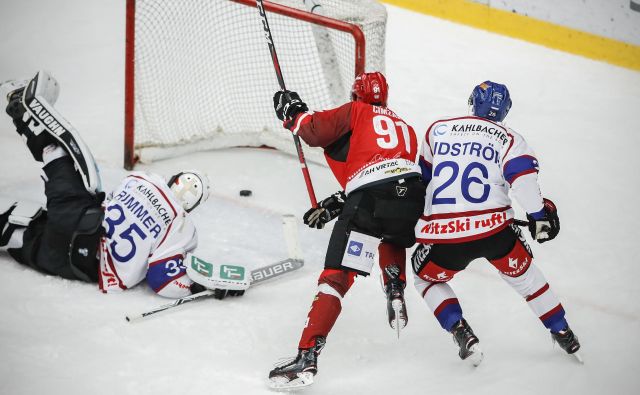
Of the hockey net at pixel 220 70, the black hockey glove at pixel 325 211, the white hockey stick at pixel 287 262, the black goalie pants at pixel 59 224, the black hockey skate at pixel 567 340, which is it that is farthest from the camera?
the hockey net at pixel 220 70

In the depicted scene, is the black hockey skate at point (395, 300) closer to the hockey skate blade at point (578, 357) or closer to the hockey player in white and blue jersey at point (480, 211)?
the hockey player in white and blue jersey at point (480, 211)

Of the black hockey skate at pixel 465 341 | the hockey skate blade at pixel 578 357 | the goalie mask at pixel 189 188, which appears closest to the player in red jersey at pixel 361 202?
the black hockey skate at pixel 465 341

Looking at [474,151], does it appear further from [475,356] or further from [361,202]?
[475,356]

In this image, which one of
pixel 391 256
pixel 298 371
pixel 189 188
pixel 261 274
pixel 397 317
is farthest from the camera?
pixel 261 274

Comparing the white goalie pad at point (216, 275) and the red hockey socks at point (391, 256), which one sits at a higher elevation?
the red hockey socks at point (391, 256)

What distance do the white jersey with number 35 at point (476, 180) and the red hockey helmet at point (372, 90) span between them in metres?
0.33

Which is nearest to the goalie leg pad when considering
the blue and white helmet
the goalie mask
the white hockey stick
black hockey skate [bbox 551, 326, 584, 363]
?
the goalie mask

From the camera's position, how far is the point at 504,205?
287cm

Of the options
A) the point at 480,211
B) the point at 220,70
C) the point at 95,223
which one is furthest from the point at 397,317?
the point at 220,70

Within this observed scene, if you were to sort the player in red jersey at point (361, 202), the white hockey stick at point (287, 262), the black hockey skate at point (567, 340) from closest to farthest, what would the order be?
the player in red jersey at point (361, 202) < the black hockey skate at point (567, 340) < the white hockey stick at point (287, 262)

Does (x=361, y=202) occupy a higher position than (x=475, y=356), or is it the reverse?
(x=361, y=202)

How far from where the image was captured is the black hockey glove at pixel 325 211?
309 centimetres

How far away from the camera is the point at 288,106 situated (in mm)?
3133

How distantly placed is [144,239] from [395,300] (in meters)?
1.01
